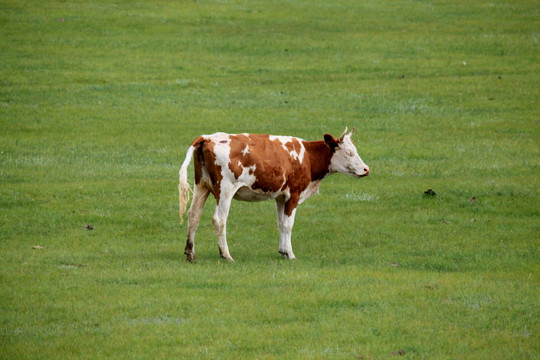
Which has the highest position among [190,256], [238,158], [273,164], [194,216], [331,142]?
[331,142]

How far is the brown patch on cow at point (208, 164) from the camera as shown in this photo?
45.6 feet

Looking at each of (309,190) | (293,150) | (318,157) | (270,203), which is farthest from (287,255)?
(270,203)

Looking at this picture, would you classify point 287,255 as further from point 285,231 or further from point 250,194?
point 250,194

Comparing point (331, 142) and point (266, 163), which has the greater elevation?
point (331, 142)

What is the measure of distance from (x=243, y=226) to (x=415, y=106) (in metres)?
Result: 14.7

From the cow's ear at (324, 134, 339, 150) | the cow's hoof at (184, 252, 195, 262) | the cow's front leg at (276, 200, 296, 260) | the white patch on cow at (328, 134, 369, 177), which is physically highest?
the cow's ear at (324, 134, 339, 150)

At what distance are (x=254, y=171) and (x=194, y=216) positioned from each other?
1.35m

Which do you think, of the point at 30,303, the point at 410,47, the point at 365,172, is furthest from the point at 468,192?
the point at 410,47

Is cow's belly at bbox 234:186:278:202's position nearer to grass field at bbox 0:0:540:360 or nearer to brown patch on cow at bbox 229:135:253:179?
brown patch on cow at bbox 229:135:253:179

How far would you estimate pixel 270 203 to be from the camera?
19.3 m

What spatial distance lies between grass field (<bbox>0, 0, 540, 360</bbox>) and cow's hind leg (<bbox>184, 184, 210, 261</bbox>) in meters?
0.30

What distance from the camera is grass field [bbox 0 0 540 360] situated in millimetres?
10312

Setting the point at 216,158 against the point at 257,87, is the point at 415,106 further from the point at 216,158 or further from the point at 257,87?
the point at 216,158

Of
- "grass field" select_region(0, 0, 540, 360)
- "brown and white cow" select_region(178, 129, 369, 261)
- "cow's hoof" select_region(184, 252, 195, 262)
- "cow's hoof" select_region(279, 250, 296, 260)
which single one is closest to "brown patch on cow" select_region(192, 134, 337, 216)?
"brown and white cow" select_region(178, 129, 369, 261)
